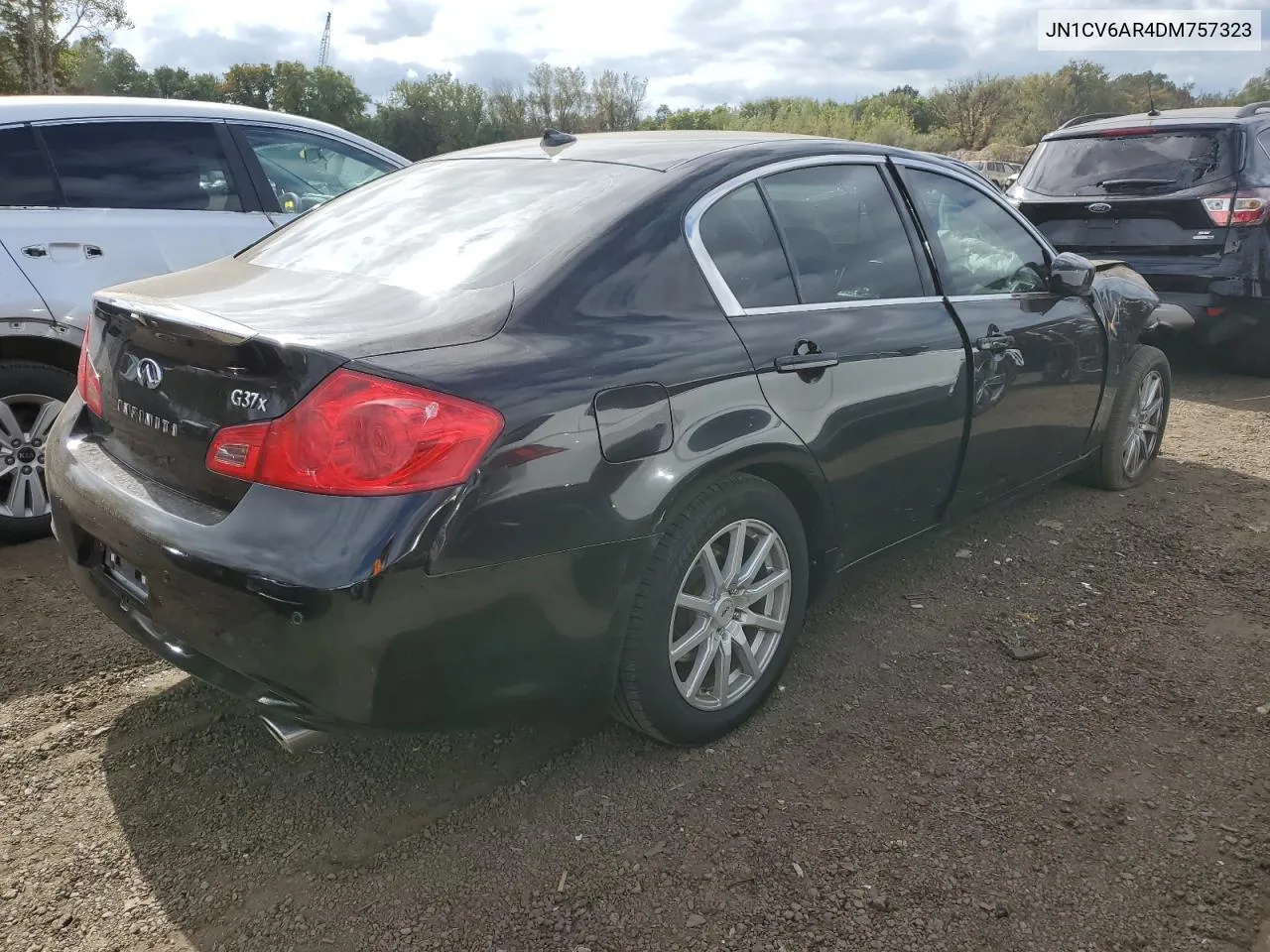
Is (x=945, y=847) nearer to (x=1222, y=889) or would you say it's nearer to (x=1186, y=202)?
(x=1222, y=889)


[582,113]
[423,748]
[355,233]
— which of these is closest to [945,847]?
[423,748]

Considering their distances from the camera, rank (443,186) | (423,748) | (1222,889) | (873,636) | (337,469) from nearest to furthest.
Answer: (337,469)
(1222,889)
(423,748)
(443,186)
(873,636)

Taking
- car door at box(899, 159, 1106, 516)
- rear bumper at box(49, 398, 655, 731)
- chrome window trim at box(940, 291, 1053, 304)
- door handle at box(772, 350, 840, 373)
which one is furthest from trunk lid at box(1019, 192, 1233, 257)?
rear bumper at box(49, 398, 655, 731)

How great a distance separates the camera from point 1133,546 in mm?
4289

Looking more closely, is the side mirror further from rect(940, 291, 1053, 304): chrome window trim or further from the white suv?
the white suv

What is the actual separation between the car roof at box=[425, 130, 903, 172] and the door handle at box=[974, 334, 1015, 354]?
729 millimetres

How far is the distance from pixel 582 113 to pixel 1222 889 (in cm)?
6514

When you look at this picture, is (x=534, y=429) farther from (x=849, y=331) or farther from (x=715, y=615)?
(x=849, y=331)

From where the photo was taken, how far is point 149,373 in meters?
2.40

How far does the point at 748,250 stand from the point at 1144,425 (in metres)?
3.04

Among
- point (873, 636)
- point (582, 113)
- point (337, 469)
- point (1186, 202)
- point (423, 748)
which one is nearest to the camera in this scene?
point (337, 469)

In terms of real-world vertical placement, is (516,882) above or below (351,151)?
below

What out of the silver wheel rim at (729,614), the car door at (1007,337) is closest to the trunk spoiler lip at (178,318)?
the silver wheel rim at (729,614)

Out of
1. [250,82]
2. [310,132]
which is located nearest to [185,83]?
[250,82]
